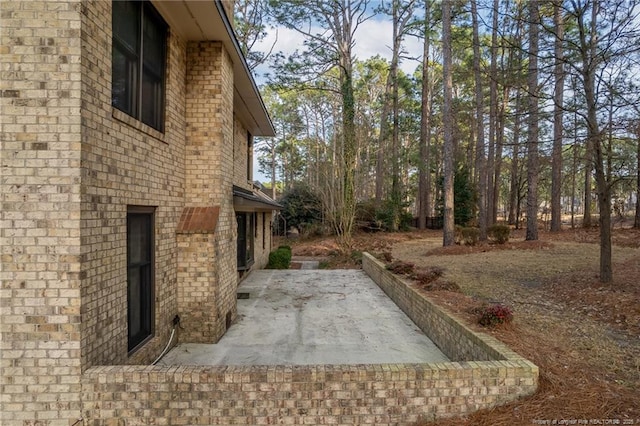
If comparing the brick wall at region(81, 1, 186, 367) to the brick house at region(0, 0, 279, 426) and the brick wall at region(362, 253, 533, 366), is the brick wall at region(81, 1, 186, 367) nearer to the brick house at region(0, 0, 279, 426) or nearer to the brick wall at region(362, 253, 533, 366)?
the brick house at region(0, 0, 279, 426)

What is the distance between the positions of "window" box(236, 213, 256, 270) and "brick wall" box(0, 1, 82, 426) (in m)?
6.29

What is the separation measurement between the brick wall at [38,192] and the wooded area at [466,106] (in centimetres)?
721

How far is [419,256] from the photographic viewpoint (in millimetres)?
13234

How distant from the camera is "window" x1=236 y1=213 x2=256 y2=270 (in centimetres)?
942

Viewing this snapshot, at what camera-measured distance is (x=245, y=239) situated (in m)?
9.83

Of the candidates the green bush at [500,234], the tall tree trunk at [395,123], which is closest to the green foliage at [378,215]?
the tall tree trunk at [395,123]

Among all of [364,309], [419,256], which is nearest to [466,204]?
[419,256]

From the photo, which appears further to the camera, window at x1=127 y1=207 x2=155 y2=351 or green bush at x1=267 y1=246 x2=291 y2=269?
green bush at x1=267 y1=246 x2=291 y2=269

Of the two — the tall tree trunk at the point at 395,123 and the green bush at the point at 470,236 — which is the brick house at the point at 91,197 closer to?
the green bush at the point at 470,236

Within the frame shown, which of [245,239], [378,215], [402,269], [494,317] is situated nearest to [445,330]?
[494,317]

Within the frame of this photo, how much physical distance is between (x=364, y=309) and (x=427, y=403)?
3985 millimetres

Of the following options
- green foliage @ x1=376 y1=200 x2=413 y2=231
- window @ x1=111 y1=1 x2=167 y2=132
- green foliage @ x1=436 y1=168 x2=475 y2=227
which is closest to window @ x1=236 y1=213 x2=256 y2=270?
window @ x1=111 y1=1 x2=167 y2=132

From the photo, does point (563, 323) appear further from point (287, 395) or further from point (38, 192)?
point (38, 192)

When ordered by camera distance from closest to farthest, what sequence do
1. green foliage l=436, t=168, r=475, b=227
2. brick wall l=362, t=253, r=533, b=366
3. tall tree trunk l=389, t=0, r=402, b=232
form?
brick wall l=362, t=253, r=533, b=366 → tall tree trunk l=389, t=0, r=402, b=232 → green foliage l=436, t=168, r=475, b=227
